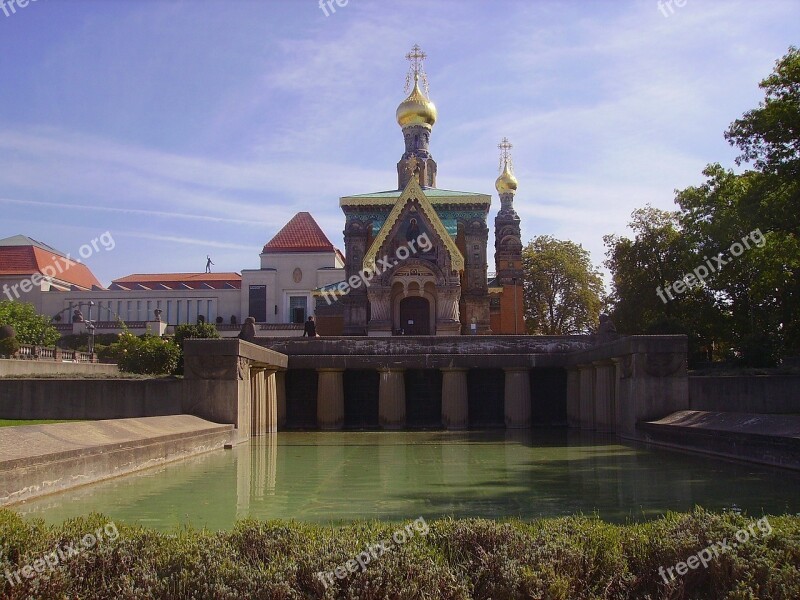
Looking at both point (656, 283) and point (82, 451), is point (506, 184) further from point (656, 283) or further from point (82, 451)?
point (82, 451)

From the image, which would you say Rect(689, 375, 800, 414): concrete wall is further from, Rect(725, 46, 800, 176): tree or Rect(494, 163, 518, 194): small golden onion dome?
Rect(494, 163, 518, 194): small golden onion dome

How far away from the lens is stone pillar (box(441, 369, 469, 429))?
34.5m

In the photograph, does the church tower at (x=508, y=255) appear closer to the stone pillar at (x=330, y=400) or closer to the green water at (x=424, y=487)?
the stone pillar at (x=330, y=400)

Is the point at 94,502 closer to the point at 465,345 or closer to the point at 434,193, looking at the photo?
the point at 465,345

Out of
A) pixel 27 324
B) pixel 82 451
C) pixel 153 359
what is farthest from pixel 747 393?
pixel 27 324

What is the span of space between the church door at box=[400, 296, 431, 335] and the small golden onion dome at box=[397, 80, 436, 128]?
2264cm

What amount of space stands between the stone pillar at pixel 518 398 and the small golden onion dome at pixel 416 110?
4024 cm

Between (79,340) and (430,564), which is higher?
(79,340)

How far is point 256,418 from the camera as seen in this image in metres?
28.3

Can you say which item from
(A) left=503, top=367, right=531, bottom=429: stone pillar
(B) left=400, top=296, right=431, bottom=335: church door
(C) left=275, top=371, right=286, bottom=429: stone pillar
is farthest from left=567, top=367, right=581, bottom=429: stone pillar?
(B) left=400, top=296, right=431, bottom=335: church door

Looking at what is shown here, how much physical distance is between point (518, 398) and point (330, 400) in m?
7.97

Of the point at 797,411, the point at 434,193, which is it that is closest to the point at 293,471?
the point at 797,411

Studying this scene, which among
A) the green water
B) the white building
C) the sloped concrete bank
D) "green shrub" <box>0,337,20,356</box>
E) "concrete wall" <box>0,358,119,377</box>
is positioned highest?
the white building

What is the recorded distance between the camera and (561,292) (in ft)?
261
